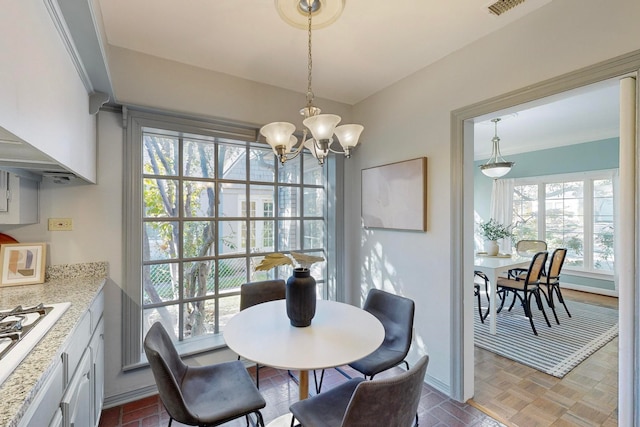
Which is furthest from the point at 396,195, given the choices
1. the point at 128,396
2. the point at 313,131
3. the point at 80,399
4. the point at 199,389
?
the point at 128,396

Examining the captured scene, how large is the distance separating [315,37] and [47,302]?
7.29ft

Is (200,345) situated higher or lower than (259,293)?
lower

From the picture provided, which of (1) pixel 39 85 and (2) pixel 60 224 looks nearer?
(1) pixel 39 85

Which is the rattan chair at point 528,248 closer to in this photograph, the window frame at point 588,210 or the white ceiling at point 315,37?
the window frame at point 588,210

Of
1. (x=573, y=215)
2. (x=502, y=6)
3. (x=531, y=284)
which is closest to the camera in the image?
(x=502, y=6)

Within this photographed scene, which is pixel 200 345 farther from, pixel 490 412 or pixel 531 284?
pixel 531 284

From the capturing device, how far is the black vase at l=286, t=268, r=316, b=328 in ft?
5.19

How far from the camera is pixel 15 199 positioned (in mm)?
1648

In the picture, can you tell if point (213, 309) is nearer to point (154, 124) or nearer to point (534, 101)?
point (154, 124)

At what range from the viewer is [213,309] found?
2645 mm

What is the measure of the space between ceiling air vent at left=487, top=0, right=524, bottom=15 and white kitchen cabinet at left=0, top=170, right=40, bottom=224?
295cm

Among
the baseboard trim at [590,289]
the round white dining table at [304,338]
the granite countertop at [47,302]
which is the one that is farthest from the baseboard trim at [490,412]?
the baseboard trim at [590,289]

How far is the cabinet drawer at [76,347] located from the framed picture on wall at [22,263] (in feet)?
2.23

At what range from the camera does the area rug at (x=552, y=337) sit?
9.29 feet
